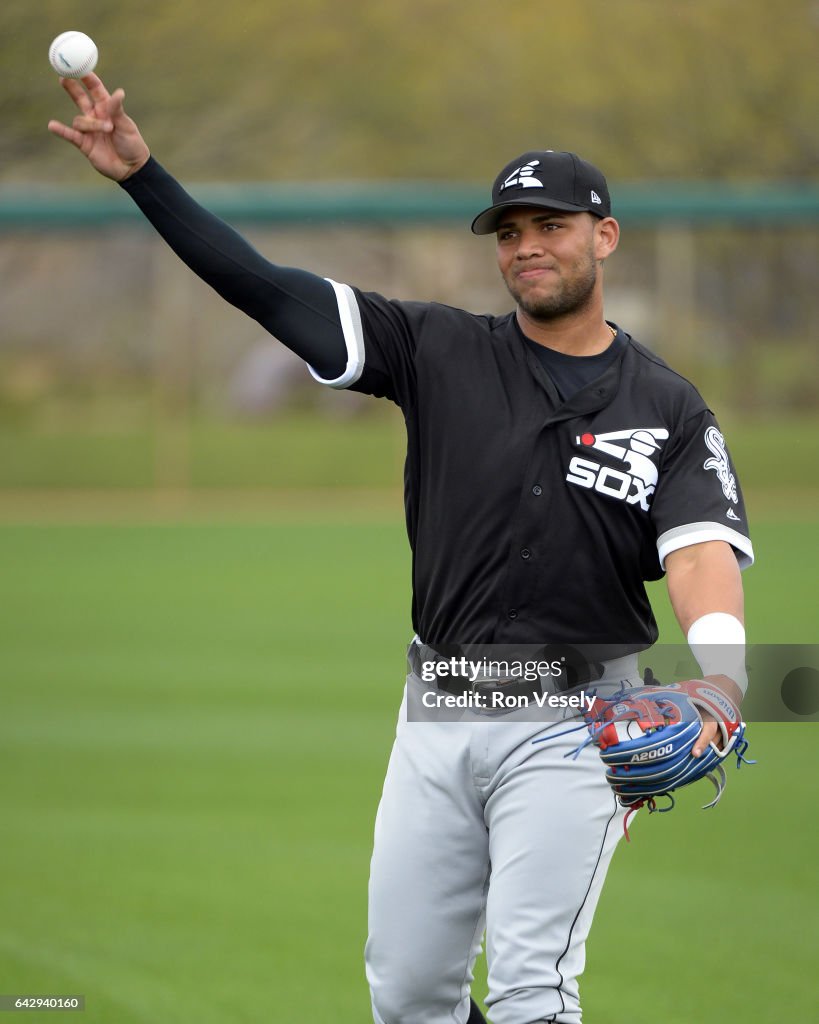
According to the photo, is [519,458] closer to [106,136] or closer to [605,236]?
[605,236]

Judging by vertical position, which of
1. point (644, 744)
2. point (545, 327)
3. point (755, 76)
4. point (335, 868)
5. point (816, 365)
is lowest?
point (335, 868)

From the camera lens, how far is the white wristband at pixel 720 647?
127 inches

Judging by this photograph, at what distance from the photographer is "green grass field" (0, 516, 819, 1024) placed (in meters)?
4.99

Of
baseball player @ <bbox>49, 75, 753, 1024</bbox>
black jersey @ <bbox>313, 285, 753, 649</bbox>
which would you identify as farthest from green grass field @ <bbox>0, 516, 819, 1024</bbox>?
black jersey @ <bbox>313, 285, 753, 649</bbox>

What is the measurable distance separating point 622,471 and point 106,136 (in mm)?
1428

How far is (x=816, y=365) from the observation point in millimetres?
21688

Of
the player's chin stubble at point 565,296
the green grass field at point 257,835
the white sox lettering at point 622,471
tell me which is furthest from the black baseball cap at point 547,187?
the green grass field at point 257,835

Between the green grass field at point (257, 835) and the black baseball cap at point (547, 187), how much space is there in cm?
252

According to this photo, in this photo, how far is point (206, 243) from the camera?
3574mm

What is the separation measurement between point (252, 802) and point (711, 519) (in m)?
4.22

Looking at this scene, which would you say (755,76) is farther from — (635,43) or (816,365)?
(816,365)

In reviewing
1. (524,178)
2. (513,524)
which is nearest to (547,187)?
(524,178)

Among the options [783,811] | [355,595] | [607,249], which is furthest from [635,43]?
[607,249]

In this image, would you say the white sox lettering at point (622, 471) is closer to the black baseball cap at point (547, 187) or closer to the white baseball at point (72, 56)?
the black baseball cap at point (547, 187)
